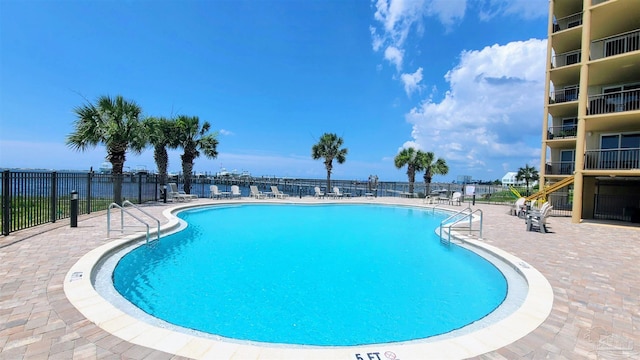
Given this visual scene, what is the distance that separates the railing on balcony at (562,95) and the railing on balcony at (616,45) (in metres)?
3.87

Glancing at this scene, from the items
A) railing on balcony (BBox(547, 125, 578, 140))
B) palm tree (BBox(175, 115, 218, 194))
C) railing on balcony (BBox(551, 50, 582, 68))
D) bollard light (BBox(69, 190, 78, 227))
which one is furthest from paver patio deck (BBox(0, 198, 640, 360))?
railing on balcony (BBox(551, 50, 582, 68))

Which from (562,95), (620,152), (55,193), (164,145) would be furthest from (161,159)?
(562,95)

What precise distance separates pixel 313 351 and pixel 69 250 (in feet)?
20.2

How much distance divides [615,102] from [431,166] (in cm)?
1413

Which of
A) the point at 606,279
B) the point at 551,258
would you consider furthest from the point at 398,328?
the point at 551,258

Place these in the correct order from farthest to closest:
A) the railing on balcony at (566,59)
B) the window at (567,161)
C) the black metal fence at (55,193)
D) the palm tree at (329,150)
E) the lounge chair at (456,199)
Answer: the palm tree at (329,150) → the lounge chair at (456,199) → the railing on balcony at (566,59) → the window at (567,161) → the black metal fence at (55,193)

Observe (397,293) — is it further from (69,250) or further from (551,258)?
(69,250)

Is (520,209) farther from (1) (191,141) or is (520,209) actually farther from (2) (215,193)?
(1) (191,141)

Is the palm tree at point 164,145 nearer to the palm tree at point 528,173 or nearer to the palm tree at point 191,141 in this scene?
the palm tree at point 191,141

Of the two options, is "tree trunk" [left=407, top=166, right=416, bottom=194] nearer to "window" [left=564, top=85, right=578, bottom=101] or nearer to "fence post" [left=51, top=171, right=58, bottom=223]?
"window" [left=564, top=85, right=578, bottom=101]

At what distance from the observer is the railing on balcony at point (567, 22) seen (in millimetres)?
18173

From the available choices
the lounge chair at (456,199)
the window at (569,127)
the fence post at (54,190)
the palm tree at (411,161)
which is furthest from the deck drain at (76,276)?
the palm tree at (411,161)

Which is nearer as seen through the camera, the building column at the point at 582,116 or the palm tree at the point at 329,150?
the building column at the point at 582,116

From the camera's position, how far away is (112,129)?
13492 millimetres
